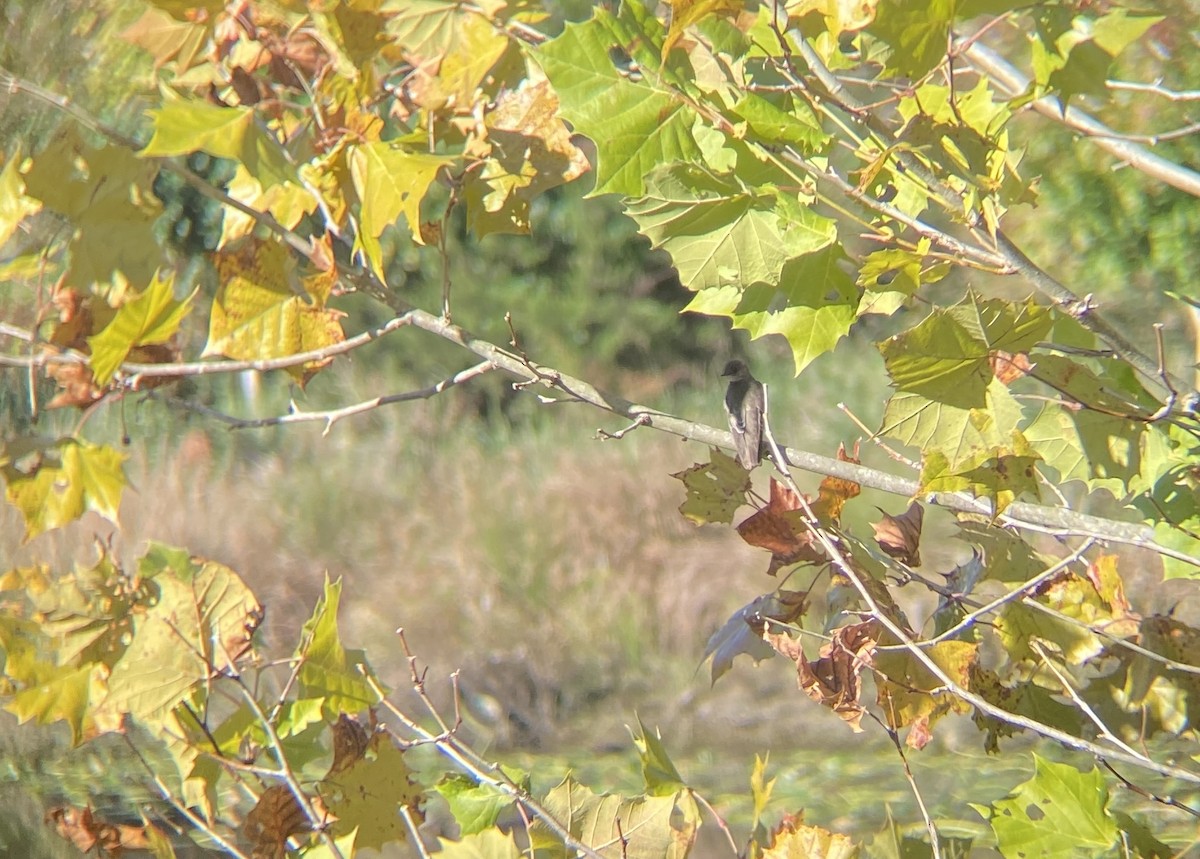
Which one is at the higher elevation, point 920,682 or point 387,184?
point 387,184

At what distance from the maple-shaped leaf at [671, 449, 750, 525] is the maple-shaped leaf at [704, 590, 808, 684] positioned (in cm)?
9

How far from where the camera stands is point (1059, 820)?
0.98 m

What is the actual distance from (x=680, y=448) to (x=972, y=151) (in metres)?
4.79

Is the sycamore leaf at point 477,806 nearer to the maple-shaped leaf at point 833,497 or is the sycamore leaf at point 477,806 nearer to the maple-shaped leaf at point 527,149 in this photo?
the maple-shaped leaf at point 833,497

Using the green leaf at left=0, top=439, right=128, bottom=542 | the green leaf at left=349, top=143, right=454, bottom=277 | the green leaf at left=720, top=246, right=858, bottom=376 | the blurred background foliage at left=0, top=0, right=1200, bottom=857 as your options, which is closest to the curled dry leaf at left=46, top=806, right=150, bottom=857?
the green leaf at left=0, top=439, right=128, bottom=542

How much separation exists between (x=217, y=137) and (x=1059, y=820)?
868 millimetres

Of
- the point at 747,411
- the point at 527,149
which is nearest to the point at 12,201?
the point at 527,149

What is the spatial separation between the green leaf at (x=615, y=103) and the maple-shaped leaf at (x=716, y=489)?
13.4 inches

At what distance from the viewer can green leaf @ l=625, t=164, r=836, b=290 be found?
0.81 metres

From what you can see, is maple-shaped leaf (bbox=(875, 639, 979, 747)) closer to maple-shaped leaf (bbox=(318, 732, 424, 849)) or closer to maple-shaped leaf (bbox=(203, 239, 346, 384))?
maple-shaped leaf (bbox=(318, 732, 424, 849))

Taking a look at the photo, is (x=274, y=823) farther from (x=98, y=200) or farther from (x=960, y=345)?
(x=960, y=345)

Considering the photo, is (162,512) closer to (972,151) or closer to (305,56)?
(305,56)

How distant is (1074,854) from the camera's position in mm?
974

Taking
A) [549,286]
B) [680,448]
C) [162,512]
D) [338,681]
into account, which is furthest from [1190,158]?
[162,512]
